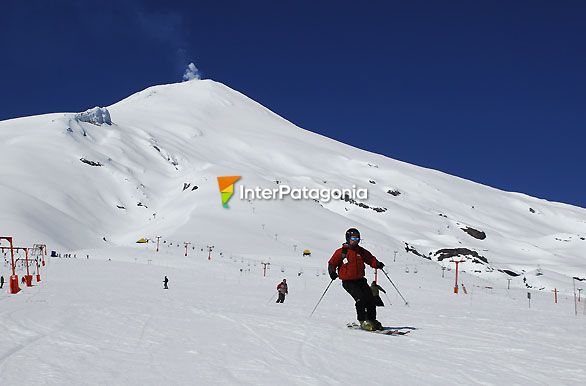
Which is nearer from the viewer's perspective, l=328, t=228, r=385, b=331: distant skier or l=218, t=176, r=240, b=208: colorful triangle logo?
l=328, t=228, r=385, b=331: distant skier

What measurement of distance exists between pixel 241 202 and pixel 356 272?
83.9 m

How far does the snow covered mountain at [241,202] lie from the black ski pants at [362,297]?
183 feet

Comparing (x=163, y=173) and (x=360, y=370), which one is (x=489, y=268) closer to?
(x=163, y=173)

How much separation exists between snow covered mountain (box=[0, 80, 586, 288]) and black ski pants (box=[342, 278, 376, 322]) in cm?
5581

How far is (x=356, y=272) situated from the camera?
9125 millimetres

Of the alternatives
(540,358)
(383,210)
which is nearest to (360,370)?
(540,358)

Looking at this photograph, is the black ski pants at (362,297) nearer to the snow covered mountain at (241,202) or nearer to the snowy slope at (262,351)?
the snowy slope at (262,351)

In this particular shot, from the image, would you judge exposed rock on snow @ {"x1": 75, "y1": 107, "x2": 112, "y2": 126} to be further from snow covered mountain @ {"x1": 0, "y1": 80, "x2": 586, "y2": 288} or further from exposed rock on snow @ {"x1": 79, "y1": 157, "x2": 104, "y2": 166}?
exposed rock on snow @ {"x1": 79, "y1": 157, "x2": 104, "y2": 166}

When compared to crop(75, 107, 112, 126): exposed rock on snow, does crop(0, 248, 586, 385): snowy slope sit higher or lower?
lower

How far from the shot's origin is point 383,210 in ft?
416

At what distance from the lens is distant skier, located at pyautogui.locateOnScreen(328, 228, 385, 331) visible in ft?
30.0

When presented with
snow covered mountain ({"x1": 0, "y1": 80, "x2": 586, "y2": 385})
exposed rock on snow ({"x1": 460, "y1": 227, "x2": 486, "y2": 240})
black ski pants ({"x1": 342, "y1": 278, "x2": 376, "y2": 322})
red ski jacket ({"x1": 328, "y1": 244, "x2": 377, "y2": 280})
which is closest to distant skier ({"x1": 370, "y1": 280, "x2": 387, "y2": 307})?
snow covered mountain ({"x1": 0, "y1": 80, "x2": 586, "y2": 385})

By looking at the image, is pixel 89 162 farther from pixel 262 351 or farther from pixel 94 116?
pixel 262 351

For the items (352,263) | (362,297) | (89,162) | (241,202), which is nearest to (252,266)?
(362,297)
